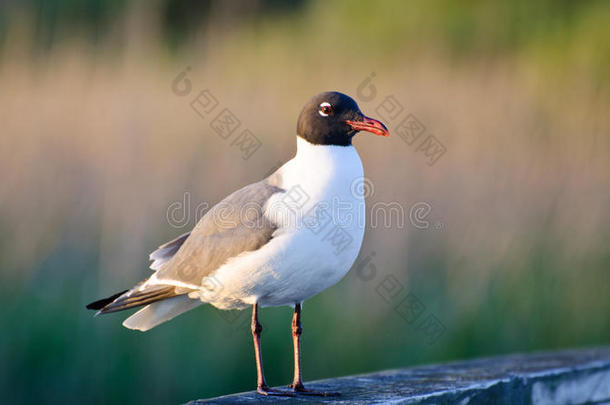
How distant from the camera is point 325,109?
2.30m

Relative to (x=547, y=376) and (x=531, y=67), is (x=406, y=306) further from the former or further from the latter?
(x=531, y=67)

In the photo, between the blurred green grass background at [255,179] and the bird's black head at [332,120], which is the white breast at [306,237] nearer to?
the bird's black head at [332,120]

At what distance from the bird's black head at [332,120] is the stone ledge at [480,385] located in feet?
2.62

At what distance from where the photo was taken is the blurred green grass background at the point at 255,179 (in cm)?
356

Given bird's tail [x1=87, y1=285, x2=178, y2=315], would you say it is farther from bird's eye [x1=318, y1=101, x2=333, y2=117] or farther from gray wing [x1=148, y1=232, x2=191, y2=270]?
bird's eye [x1=318, y1=101, x2=333, y2=117]

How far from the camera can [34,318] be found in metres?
3.58

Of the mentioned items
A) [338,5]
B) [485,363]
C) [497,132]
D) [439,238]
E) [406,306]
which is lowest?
[485,363]

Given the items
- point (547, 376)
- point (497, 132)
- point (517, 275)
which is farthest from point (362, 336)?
point (497, 132)

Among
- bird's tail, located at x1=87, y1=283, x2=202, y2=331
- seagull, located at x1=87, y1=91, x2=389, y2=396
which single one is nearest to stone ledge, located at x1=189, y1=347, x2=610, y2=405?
seagull, located at x1=87, y1=91, x2=389, y2=396

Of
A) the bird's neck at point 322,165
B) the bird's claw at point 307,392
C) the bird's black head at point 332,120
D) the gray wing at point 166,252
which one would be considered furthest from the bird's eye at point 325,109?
the bird's claw at point 307,392

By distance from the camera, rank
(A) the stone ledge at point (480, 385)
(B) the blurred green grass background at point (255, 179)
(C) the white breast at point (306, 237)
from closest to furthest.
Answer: (C) the white breast at point (306, 237), (A) the stone ledge at point (480, 385), (B) the blurred green grass background at point (255, 179)

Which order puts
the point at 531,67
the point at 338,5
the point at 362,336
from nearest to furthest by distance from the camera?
the point at 362,336 < the point at 531,67 < the point at 338,5

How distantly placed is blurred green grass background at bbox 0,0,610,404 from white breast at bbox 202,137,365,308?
4.86 ft

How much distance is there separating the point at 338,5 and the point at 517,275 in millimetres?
6434
